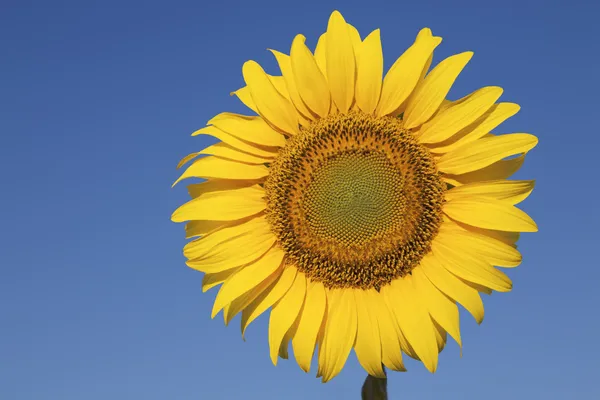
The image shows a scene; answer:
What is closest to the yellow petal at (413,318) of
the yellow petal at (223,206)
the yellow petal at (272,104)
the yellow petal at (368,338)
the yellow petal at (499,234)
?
the yellow petal at (368,338)

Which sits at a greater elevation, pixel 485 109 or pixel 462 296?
pixel 485 109

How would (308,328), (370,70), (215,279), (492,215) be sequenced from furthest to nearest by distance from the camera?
(215,279) → (308,328) → (370,70) → (492,215)

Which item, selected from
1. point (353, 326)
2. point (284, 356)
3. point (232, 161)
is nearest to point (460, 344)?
point (353, 326)

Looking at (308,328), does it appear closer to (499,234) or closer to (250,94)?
(499,234)

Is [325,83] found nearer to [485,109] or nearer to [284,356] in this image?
[485,109]

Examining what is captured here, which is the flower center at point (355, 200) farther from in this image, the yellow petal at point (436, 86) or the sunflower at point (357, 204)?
the yellow petal at point (436, 86)

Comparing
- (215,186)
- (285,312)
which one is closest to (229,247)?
(215,186)
